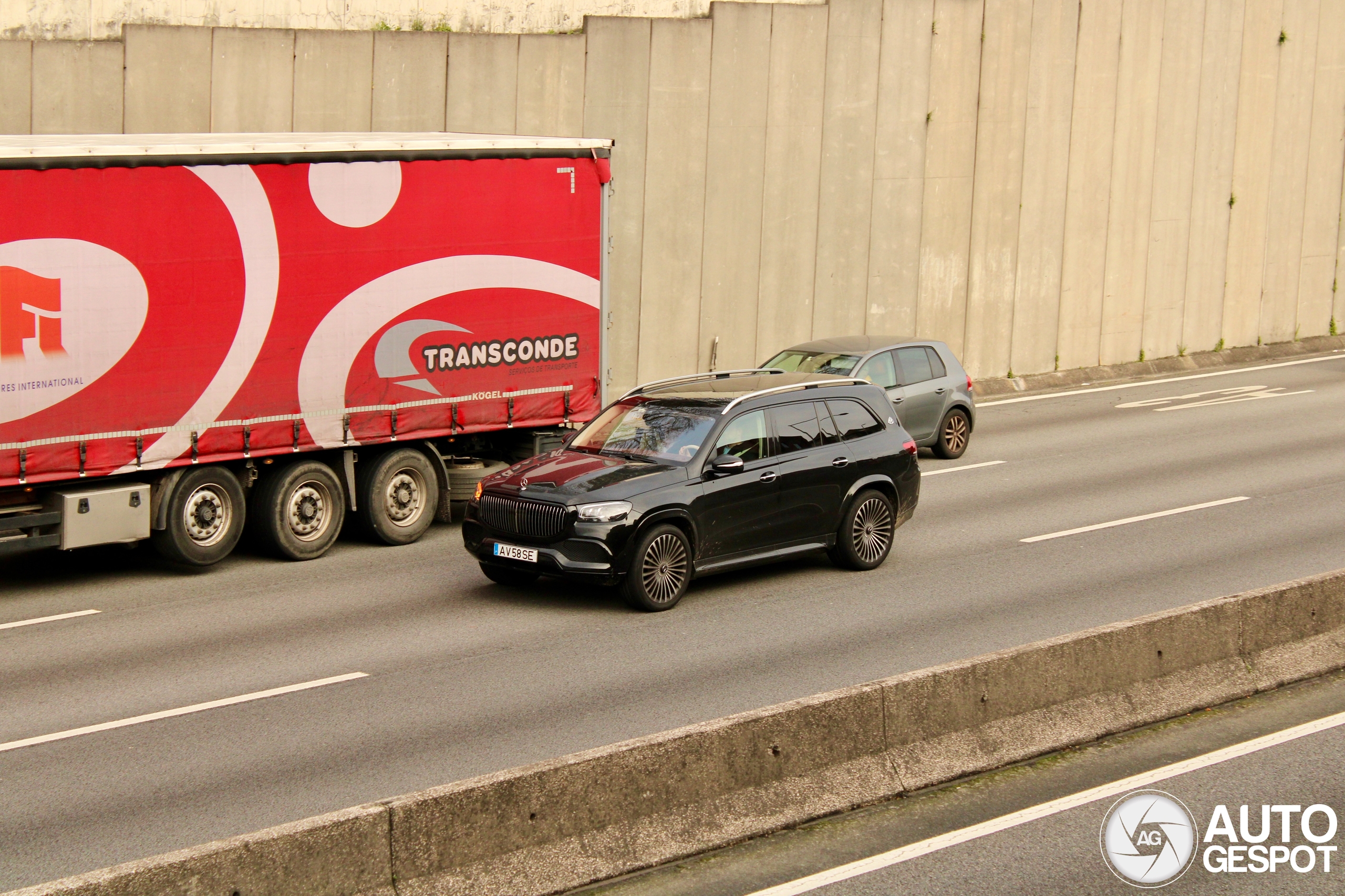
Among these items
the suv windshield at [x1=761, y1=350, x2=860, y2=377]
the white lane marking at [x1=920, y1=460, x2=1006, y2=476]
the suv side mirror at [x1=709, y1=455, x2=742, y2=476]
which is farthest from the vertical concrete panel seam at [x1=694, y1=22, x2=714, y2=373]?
the suv side mirror at [x1=709, y1=455, x2=742, y2=476]

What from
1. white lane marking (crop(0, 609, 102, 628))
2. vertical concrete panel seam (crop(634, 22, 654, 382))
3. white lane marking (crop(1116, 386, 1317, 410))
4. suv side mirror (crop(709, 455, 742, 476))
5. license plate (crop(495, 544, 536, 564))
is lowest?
white lane marking (crop(0, 609, 102, 628))

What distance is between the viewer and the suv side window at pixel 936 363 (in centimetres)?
2017

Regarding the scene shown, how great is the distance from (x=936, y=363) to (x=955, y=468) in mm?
1459

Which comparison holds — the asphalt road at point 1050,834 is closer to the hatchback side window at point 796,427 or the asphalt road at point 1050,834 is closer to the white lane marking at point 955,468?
the hatchback side window at point 796,427

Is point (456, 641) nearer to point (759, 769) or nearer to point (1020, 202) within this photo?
point (759, 769)

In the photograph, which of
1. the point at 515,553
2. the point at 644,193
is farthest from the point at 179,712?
the point at 644,193

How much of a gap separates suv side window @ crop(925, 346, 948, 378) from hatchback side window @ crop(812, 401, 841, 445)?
635cm

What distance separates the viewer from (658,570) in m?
12.7

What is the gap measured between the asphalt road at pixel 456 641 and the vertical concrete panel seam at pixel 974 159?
8.66 m

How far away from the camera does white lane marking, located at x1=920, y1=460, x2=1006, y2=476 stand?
19.3 m

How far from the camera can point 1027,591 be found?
43.8 feet

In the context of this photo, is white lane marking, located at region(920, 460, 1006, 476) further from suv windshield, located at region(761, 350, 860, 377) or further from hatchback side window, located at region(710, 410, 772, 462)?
hatchback side window, located at region(710, 410, 772, 462)

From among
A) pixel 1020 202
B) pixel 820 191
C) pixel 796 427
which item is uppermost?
pixel 1020 202

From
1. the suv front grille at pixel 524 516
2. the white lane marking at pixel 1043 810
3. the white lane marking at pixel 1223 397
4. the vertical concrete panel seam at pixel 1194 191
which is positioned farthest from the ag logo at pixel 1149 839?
the vertical concrete panel seam at pixel 1194 191
